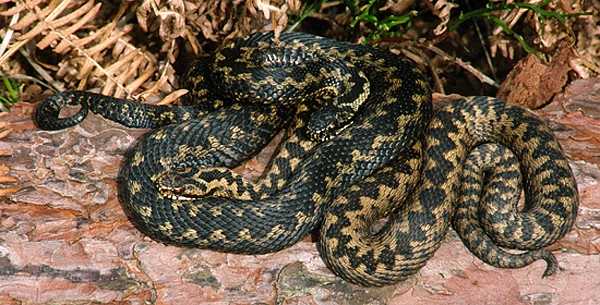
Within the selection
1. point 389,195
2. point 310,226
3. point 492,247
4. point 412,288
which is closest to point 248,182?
point 310,226

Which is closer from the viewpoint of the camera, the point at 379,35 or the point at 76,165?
the point at 76,165

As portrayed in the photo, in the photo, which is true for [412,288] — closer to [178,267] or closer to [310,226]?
[310,226]

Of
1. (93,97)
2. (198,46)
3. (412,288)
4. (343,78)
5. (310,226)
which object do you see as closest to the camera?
(412,288)

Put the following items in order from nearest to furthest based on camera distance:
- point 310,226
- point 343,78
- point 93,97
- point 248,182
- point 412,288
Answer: point 412,288 → point 310,226 → point 248,182 → point 93,97 → point 343,78

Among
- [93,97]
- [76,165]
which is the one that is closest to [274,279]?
[76,165]

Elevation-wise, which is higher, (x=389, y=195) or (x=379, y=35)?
(x=379, y=35)

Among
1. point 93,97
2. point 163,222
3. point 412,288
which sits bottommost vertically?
point 412,288

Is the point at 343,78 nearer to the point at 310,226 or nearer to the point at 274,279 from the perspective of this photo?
the point at 310,226
